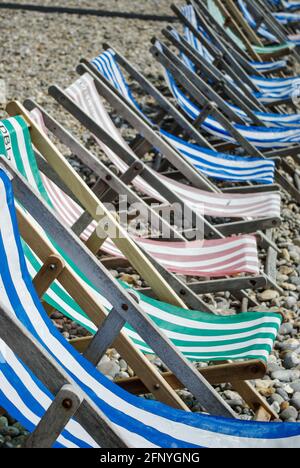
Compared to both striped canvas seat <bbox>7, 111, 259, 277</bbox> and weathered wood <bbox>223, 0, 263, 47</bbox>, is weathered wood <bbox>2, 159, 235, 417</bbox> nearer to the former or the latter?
striped canvas seat <bbox>7, 111, 259, 277</bbox>

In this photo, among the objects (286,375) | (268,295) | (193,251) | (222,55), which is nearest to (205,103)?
(222,55)

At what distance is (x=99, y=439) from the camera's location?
68.1 inches

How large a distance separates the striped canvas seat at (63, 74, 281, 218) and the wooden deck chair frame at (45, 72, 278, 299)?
3.9 inches

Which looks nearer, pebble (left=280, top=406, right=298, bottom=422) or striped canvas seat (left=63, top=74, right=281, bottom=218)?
pebble (left=280, top=406, right=298, bottom=422)

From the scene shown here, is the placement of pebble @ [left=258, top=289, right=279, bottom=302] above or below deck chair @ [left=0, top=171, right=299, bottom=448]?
below

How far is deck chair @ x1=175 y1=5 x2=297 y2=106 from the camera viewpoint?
565 cm

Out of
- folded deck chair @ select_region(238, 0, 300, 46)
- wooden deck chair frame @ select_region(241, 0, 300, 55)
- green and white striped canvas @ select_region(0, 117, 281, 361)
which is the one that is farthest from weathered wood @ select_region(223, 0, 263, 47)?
green and white striped canvas @ select_region(0, 117, 281, 361)

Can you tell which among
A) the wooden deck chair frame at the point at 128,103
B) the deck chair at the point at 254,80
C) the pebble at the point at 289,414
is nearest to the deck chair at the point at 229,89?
the deck chair at the point at 254,80

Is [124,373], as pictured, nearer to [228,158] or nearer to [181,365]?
[181,365]

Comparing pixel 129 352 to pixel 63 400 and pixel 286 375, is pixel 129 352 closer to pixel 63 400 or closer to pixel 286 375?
pixel 63 400

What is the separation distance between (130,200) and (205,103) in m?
1.56

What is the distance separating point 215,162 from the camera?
437cm

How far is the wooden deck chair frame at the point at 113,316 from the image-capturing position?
2.19m
